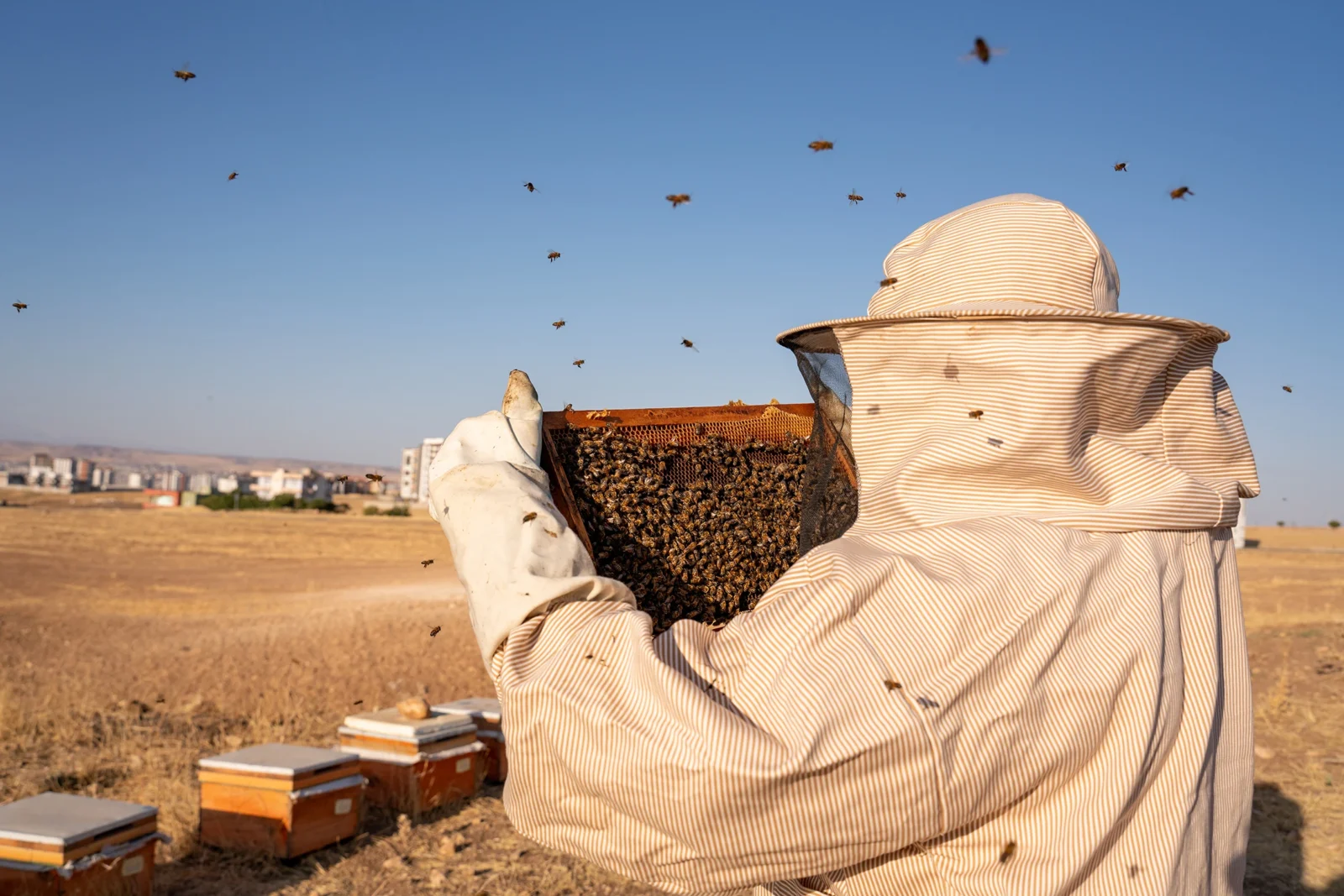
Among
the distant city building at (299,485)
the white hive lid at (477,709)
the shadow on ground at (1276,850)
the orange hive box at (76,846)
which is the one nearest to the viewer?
the orange hive box at (76,846)

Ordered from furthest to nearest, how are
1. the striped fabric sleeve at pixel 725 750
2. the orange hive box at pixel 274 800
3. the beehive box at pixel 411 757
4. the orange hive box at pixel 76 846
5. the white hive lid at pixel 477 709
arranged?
the white hive lid at pixel 477 709
the beehive box at pixel 411 757
the orange hive box at pixel 274 800
the orange hive box at pixel 76 846
the striped fabric sleeve at pixel 725 750

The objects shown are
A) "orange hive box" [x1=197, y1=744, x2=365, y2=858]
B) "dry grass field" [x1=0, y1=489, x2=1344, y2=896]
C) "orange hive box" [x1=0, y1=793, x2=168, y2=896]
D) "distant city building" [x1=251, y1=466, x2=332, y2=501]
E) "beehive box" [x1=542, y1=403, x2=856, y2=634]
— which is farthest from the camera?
"distant city building" [x1=251, y1=466, x2=332, y2=501]

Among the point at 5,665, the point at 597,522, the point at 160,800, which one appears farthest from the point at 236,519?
the point at 597,522

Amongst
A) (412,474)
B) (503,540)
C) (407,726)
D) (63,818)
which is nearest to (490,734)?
(407,726)

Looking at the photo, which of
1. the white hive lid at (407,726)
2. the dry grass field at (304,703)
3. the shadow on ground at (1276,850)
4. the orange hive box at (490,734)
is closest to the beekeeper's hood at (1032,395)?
the dry grass field at (304,703)

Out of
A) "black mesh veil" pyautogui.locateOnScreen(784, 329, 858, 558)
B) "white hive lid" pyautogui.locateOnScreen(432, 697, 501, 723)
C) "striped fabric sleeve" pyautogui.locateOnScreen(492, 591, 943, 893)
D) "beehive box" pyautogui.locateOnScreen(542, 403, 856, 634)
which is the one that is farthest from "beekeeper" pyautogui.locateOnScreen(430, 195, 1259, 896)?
"white hive lid" pyautogui.locateOnScreen(432, 697, 501, 723)

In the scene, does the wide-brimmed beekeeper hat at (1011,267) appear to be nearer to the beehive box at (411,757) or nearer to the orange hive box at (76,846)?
the orange hive box at (76,846)

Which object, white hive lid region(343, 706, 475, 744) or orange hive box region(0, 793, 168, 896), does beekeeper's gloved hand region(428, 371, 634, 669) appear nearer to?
orange hive box region(0, 793, 168, 896)

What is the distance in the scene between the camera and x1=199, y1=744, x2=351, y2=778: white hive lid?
687 cm

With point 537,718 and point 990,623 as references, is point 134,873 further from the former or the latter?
point 990,623

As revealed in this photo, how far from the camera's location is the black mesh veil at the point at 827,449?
2713mm

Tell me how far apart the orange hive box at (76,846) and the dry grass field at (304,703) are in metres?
0.86

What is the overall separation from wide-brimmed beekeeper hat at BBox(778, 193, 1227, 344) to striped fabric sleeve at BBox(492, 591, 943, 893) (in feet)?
2.76

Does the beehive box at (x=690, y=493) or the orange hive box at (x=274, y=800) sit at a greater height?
the beehive box at (x=690, y=493)
